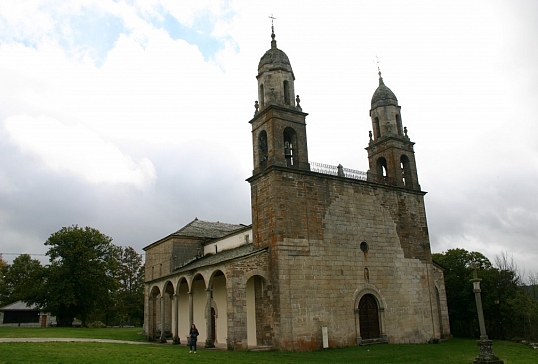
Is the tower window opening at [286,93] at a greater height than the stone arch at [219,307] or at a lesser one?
greater

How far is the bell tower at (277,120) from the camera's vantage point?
21938mm

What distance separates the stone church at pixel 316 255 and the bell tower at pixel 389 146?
0.07 metres

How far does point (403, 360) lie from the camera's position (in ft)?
52.2

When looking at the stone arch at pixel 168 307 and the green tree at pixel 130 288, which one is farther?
the green tree at pixel 130 288

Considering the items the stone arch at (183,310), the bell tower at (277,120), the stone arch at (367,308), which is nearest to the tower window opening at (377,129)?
the bell tower at (277,120)

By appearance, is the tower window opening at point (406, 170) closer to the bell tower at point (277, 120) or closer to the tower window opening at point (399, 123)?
the tower window opening at point (399, 123)

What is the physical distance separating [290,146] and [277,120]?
5.37 feet

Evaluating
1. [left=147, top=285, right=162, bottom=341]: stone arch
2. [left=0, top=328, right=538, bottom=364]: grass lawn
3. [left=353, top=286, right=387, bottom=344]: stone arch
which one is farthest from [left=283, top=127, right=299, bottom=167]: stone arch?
[left=147, top=285, right=162, bottom=341]: stone arch

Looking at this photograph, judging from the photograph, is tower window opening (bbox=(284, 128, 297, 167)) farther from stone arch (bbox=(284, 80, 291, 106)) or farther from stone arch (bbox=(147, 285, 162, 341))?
stone arch (bbox=(147, 285, 162, 341))

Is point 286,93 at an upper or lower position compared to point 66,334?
upper

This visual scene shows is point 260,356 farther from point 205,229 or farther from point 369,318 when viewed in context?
point 205,229

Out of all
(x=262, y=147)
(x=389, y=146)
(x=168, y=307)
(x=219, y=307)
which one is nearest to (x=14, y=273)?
(x=168, y=307)

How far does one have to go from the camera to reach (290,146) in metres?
22.9

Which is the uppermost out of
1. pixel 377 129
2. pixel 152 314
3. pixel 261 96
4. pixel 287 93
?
pixel 261 96
